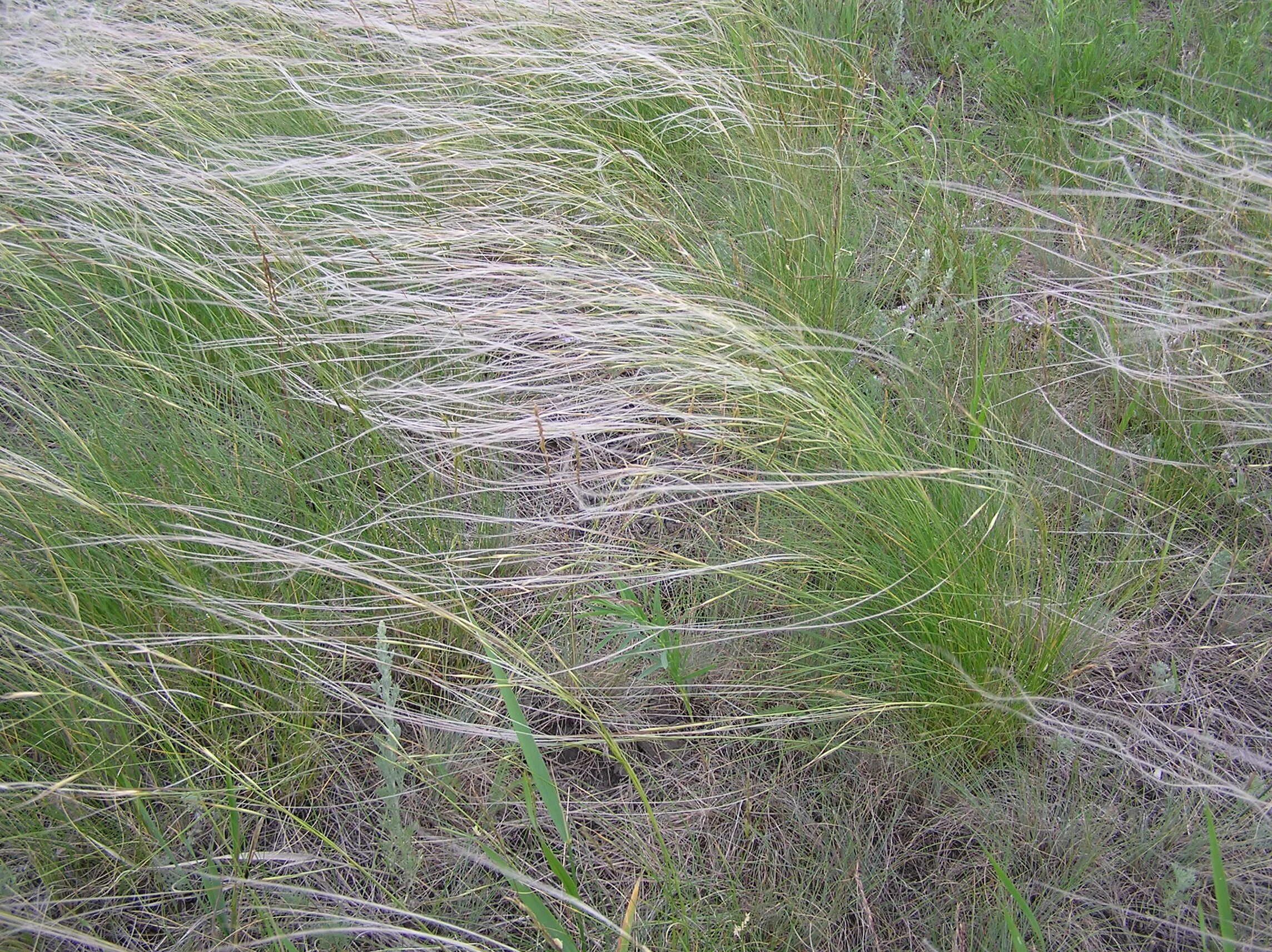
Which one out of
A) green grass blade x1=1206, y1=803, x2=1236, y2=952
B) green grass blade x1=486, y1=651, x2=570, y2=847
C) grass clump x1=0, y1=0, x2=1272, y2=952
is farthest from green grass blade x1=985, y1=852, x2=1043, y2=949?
green grass blade x1=486, y1=651, x2=570, y2=847

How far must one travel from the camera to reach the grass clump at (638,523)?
120 cm

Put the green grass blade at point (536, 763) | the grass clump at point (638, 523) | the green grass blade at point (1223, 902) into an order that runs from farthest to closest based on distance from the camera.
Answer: the grass clump at point (638, 523), the green grass blade at point (536, 763), the green grass blade at point (1223, 902)

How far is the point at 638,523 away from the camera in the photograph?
161cm

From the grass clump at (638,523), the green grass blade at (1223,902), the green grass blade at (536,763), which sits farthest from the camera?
the grass clump at (638,523)

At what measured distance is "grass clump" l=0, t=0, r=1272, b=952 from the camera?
1.20 m

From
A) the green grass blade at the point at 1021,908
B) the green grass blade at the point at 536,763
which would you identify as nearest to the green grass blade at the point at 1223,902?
the green grass blade at the point at 1021,908

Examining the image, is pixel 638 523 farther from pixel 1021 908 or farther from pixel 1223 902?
pixel 1223 902

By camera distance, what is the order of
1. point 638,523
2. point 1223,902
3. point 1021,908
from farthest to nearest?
point 638,523 < point 1021,908 < point 1223,902

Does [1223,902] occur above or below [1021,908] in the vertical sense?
above

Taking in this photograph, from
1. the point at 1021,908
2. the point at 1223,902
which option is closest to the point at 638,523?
the point at 1021,908

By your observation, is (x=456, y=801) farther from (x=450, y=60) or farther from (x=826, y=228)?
(x=450, y=60)

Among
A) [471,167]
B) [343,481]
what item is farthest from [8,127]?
[343,481]

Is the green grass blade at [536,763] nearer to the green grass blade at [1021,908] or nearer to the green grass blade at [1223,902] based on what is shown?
the green grass blade at [1021,908]

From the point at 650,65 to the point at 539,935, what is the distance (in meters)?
2.05
